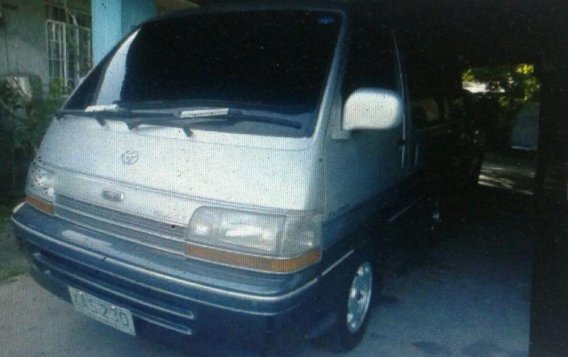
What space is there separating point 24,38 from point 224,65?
534 cm

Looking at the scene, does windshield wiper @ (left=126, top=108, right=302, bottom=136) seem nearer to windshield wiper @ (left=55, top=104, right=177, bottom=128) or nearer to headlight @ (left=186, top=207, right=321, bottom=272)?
windshield wiper @ (left=55, top=104, right=177, bottom=128)

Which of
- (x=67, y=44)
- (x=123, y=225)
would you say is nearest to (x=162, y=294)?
(x=123, y=225)

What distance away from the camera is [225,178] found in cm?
221

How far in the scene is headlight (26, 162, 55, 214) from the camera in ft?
8.75

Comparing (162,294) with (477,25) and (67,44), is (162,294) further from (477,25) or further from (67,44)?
(67,44)

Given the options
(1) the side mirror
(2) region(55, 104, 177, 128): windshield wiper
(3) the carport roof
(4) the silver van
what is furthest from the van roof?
(3) the carport roof

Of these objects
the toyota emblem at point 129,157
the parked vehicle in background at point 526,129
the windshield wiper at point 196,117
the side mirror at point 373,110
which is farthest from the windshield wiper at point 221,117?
the parked vehicle in background at point 526,129

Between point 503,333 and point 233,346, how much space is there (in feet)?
7.29

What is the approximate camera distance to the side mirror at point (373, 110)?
2469 millimetres

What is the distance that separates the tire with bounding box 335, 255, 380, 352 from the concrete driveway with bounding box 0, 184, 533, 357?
13 cm

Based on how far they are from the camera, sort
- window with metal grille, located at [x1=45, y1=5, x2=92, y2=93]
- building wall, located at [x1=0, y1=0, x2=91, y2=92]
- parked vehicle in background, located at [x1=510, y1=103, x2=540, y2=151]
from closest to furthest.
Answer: building wall, located at [x1=0, y1=0, x2=91, y2=92], window with metal grille, located at [x1=45, y1=5, x2=92, y2=93], parked vehicle in background, located at [x1=510, y1=103, x2=540, y2=151]

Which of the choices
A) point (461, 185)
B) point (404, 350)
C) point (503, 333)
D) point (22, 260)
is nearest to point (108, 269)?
point (404, 350)

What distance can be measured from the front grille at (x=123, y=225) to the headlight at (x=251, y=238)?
99 mm

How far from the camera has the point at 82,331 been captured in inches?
123
